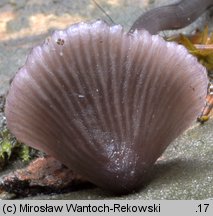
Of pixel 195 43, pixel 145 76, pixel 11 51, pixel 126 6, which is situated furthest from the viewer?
pixel 126 6

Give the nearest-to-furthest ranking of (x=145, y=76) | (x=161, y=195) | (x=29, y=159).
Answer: (x=161, y=195) < (x=145, y=76) < (x=29, y=159)

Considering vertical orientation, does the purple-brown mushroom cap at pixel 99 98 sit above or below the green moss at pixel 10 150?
above

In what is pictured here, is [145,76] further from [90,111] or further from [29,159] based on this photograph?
[29,159]

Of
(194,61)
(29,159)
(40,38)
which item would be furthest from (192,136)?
(40,38)

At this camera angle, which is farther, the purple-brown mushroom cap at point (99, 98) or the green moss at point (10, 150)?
the green moss at point (10, 150)

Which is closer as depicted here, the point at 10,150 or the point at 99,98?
the point at 99,98

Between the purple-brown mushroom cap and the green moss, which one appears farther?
the green moss

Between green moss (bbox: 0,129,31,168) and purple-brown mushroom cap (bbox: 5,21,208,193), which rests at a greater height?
purple-brown mushroom cap (bbox: 5,21,208,193)

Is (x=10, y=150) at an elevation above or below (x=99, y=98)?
below
